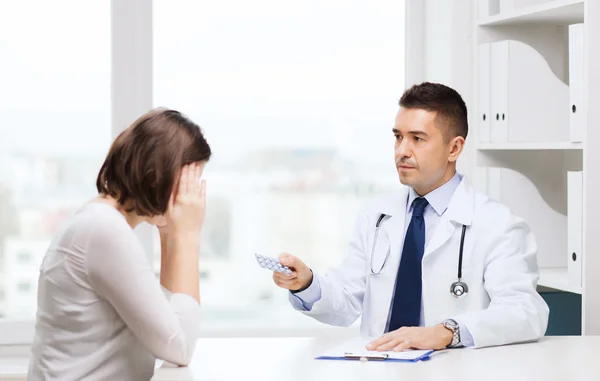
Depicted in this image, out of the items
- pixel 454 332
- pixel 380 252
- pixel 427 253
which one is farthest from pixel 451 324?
pixel 380 252

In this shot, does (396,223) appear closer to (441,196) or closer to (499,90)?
(441,196)

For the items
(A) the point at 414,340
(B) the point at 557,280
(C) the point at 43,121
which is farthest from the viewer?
(C) the point at 43,121

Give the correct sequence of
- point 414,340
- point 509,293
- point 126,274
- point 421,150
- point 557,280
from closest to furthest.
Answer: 1. point 126,274
2. point 414,340
3. point 509,293
4. point 421,150
5. point 557,280

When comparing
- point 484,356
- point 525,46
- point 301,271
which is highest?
point 525,46

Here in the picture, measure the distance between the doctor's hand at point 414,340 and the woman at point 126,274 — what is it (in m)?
0.41

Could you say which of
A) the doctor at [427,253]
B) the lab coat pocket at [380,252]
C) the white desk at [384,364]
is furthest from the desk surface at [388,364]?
the lab coat pocket at [380,252]

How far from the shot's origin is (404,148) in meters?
2.32

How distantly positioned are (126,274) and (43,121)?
63.6 inches

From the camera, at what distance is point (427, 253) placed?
88.2 inches

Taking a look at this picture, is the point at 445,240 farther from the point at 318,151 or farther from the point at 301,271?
the point at 318,151

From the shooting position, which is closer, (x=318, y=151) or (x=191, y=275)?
(x=191, y=275)

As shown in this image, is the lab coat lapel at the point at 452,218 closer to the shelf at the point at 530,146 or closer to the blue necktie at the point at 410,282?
the blue necktie at the point at 410,282

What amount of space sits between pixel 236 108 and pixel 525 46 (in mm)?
1044

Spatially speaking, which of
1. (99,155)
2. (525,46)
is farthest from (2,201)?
(525,46)
